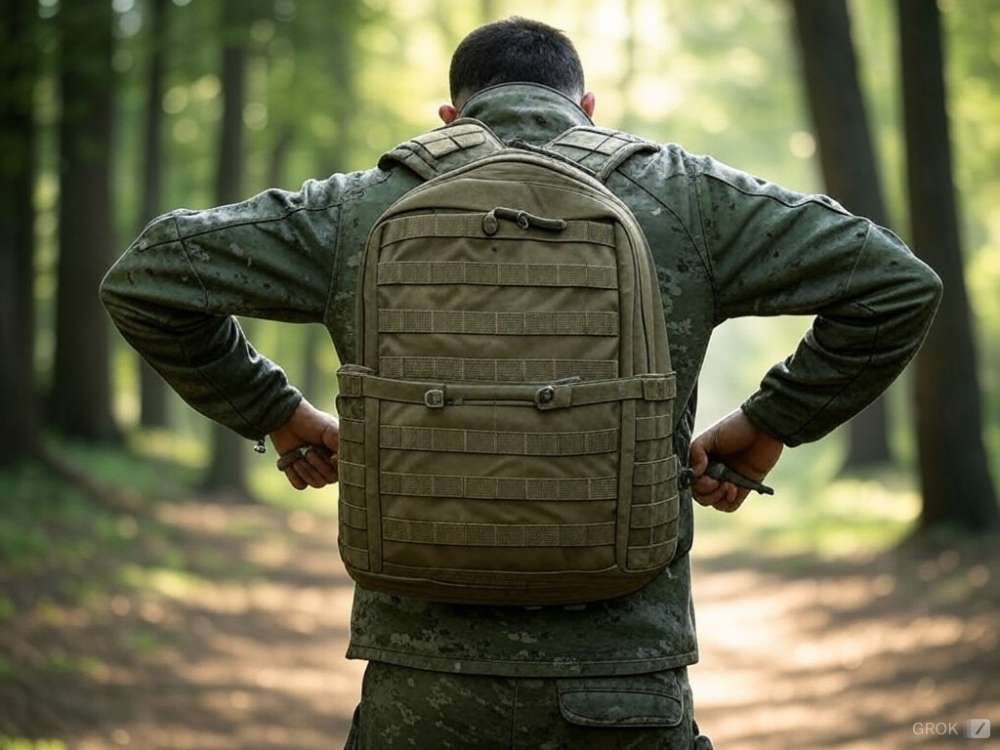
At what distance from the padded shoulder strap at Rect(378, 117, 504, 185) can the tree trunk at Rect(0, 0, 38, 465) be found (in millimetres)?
9610

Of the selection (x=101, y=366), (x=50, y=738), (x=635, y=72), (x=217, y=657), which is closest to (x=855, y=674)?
(x=217, y=657)

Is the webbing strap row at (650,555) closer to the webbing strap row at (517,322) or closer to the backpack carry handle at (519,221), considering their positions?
the webbing strap row at (517,322)

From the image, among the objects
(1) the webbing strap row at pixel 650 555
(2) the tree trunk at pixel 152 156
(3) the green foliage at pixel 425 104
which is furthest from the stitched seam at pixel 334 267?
(2) the tree trunk at pixel 152 156

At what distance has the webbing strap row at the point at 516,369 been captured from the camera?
2486 mm

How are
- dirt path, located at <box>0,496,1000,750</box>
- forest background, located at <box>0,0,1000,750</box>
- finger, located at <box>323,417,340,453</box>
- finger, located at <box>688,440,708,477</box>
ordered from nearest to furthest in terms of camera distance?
finger, located at <box>688,440,708,477</box>, finger, located at <box>323,417,340,453</box>, dirt path, located at <box>0,496,1000,750</box>, forest background, located at <box>0,0,1000,750</box>

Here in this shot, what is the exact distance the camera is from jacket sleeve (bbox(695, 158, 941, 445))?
2633mm

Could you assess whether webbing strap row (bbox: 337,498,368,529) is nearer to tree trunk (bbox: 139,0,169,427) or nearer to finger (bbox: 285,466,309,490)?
finger (bbox: 285,466,309,490)

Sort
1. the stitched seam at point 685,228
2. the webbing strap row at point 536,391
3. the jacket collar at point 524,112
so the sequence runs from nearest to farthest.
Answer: the webbing strap row at point 536,391
the stitched seam at point 685,228
the jacket collar at point 524,112

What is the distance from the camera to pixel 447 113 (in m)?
2.99

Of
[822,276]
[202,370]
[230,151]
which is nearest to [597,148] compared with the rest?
[822,276]

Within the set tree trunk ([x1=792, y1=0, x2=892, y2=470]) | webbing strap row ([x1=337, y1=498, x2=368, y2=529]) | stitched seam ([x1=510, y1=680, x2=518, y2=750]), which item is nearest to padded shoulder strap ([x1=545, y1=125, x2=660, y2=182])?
webbing strap row ([x1=337, y1=498, x2=368, y2=529])

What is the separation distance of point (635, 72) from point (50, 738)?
94.3 feet

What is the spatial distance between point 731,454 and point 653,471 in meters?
0.50

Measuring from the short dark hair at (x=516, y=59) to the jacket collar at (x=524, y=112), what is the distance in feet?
0.10
